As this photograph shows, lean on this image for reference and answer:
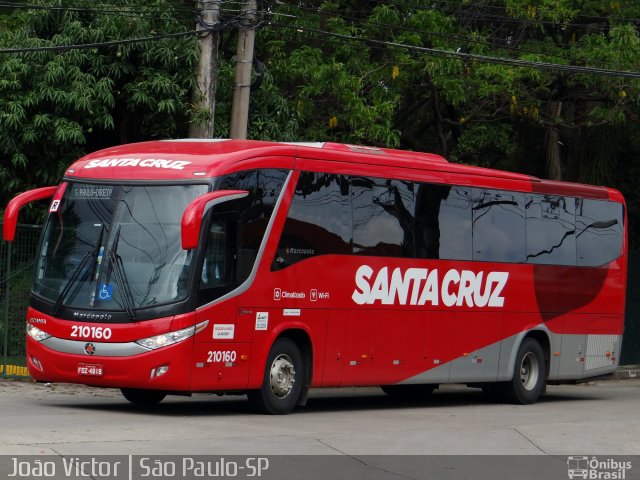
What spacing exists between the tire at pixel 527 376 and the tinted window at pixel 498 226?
1.51 m

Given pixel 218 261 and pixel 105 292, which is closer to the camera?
pixel 105 292

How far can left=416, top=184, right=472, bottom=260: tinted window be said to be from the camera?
1770 cm

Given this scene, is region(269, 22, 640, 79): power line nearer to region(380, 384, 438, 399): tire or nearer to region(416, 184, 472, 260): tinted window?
region(416, 184, 472, 260): tinted window

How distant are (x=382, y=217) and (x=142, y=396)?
13.4 ft

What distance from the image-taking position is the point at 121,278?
46.8ft

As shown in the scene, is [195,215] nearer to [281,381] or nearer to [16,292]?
[281,381]

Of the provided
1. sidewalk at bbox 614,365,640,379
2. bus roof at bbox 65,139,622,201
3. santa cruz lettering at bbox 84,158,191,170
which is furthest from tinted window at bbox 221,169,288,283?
sidewalk at bbox 614,365,640,379

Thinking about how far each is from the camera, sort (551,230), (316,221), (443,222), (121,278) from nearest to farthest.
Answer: (121,278) < (316,221) < (443,222) < (551,230)

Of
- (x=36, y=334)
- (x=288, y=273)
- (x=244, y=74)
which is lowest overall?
(x=36, y=334)

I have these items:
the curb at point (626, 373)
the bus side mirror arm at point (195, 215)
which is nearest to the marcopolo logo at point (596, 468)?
the bus side mirror arm at point (195, 215)

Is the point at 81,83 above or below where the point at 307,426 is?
above

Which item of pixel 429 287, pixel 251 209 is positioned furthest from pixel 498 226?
pixel 251 209

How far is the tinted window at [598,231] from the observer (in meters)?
20.8

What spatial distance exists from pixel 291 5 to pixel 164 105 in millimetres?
5355
